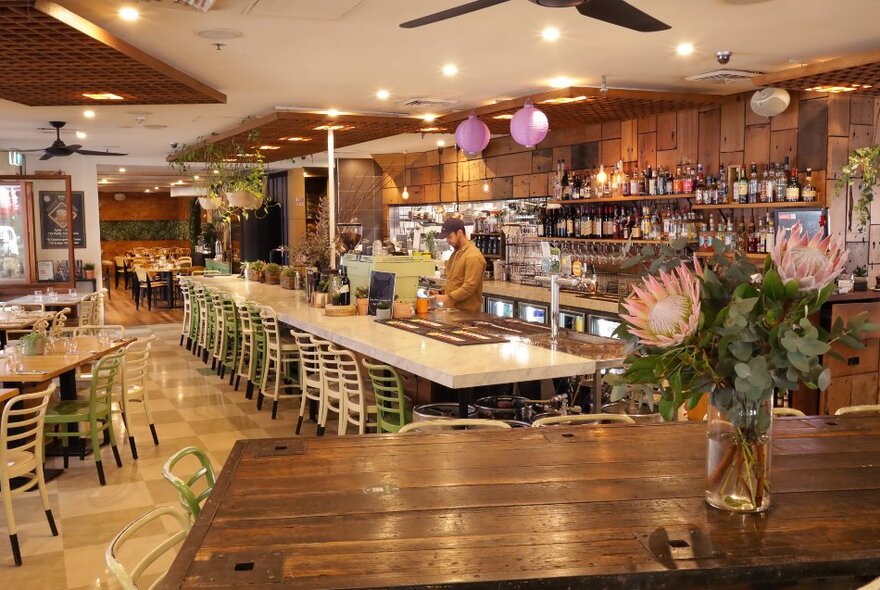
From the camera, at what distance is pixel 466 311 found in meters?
7.10

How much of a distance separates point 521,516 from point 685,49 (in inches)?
182

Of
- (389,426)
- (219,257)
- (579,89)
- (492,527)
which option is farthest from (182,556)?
(219,257)

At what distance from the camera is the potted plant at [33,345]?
6000 mm

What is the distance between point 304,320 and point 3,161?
8.30m

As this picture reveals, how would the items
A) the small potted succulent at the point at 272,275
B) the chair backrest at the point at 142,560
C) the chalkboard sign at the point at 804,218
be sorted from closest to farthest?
the chair backrest at the point at 142,560 < the chalkboard sign at the point at 804,218 < the small potted succulent at the point at 272,275

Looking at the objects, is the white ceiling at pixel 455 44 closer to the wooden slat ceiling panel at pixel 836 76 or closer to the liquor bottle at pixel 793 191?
the wooden slat ceiling panel at pixel 836 76

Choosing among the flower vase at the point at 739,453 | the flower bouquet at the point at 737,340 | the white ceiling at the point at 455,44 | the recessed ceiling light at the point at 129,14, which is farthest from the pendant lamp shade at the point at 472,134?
the flower vase at the point at 739,453

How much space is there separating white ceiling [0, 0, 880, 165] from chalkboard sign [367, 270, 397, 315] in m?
1.70

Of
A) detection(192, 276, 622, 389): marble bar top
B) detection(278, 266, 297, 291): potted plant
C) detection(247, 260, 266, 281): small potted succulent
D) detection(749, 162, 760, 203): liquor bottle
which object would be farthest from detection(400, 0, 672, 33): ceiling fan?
detection(247, 260, 266, 281): small potted succulent

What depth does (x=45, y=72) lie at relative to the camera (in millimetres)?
5840

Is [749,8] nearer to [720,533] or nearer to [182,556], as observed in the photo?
[720,533]

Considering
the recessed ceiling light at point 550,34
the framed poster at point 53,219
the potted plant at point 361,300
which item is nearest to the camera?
the recessed ceiling light at point 550,34

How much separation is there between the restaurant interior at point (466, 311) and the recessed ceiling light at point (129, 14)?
0.02 m

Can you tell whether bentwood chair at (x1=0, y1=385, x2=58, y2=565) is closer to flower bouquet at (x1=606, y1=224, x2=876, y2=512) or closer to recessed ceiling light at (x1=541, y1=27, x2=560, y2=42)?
flower bouquet at (x1=606, y1=224, x2=876, y2=512)
